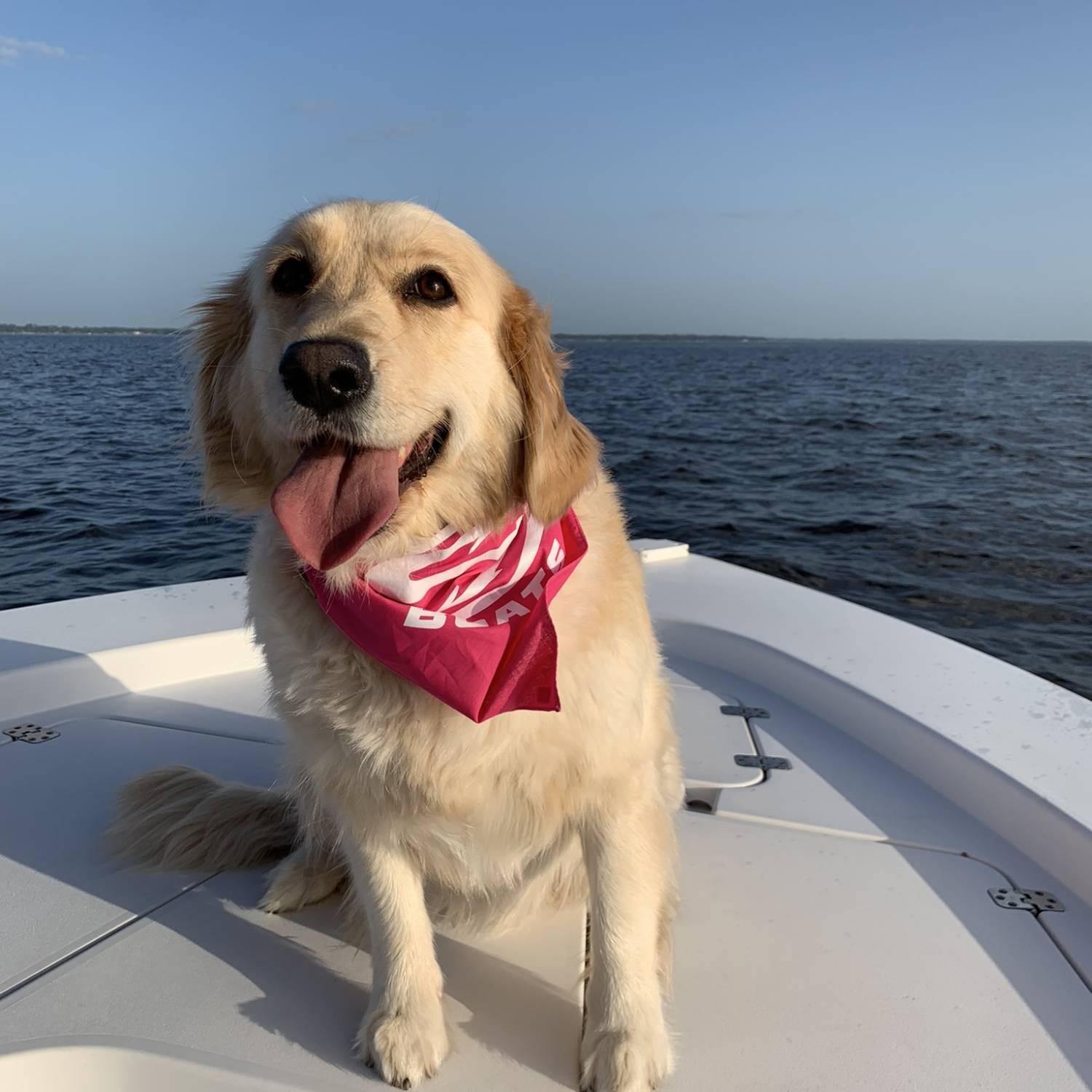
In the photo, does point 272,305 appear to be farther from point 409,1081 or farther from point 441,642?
point 409,1081

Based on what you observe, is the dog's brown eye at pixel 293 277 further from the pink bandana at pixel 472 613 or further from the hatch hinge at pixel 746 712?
the hatch hinge at pixel 746 712

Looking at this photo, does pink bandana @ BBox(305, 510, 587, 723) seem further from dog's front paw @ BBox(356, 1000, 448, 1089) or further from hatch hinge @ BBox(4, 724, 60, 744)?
hatch hinge @ BBox(4, 724, 60, 744)

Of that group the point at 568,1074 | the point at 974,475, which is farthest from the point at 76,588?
the point at 974,475

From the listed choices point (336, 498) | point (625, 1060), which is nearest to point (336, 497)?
point (336, 498)

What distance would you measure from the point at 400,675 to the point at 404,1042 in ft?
2.27

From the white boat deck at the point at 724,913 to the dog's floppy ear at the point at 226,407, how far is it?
1025mm

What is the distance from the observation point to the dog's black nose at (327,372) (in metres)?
1.68

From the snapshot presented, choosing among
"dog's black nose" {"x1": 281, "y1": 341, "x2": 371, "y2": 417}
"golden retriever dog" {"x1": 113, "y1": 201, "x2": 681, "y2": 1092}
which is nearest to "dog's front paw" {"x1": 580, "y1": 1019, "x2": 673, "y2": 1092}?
"golden retriever dog" {"x1": 113, "y1": 201, "x2": 681, "y2": 1092}

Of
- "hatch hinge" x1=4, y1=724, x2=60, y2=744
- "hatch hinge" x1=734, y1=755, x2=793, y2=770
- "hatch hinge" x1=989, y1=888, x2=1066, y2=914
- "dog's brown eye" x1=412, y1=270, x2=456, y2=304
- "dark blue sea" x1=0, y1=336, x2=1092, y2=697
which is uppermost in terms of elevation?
"dog's brown eye" x1=412, y1=270, x2=456, y2=304

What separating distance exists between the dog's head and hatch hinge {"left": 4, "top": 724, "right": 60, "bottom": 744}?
143 centimetres

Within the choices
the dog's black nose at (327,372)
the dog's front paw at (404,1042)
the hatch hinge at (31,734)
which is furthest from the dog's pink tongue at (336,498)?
the hatch hinge at (31,734)

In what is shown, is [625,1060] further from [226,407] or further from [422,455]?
[226,407]

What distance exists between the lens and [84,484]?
13.3m

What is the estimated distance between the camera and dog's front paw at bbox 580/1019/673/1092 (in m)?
1.62
